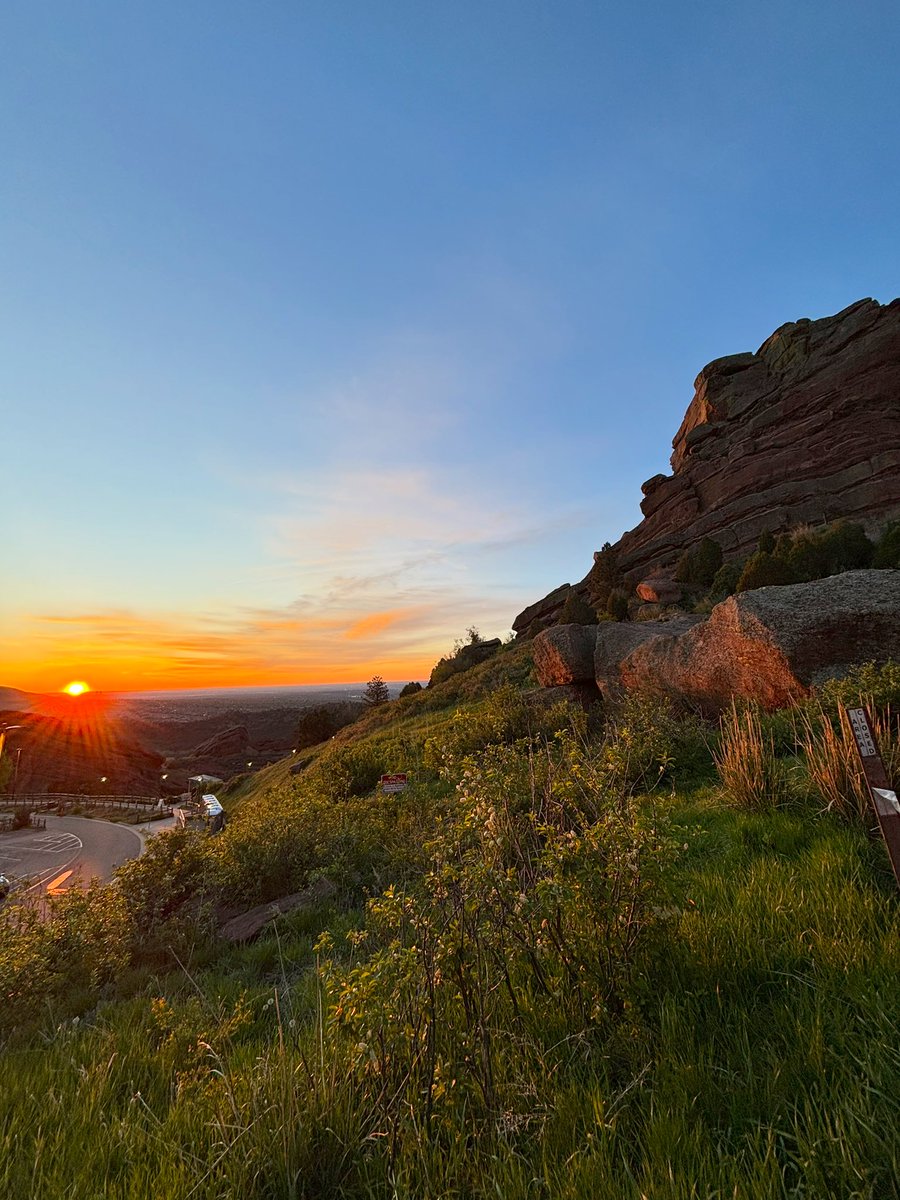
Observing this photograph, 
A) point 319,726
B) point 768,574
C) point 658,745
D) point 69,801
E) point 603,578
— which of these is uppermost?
point 603,578

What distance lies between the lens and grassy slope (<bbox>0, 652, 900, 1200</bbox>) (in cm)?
182

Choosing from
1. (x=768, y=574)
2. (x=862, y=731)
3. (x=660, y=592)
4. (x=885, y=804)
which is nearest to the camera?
(x=885, y=804)

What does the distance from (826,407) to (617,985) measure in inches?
1684

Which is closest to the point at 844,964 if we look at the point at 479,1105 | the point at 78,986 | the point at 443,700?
the point at 479,1105

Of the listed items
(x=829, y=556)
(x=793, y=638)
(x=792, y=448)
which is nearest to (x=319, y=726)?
(x=829, y=556)

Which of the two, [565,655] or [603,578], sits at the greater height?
[603,578]

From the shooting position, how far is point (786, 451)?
113 ft

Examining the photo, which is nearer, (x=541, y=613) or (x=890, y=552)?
(x=890, y=552)

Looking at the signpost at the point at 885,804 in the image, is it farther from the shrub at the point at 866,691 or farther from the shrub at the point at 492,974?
the shrub at the point at 866,691

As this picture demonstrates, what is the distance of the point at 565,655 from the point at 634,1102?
13.4 metres

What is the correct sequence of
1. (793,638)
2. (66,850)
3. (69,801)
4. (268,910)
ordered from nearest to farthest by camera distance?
(268,910) → (793,638) → (66,850) → (69,801)

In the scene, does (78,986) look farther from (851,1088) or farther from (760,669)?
(760,669)

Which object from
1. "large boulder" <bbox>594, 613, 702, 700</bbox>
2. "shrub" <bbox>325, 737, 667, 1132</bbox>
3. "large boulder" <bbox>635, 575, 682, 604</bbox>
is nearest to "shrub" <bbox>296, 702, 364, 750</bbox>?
"large boulder" <bbox>635, 575, 682, 604</bbox>

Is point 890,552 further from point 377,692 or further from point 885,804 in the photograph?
point 377,692
